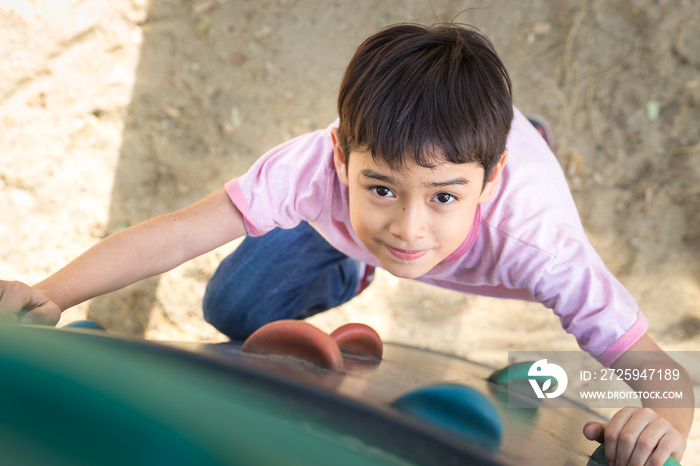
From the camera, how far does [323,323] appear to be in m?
1.73

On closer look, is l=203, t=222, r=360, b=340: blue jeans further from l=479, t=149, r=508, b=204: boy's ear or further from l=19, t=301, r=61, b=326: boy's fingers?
l=19, t=301, r=61, b=326: boy's fingers

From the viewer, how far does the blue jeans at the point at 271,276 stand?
1.29 meters

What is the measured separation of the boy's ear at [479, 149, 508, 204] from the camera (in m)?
0.89

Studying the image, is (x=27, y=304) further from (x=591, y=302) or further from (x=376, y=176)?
(x=591, y=302)

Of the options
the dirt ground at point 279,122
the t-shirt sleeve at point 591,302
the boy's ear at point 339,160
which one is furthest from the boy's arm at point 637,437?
the dirt ground at point 279,122

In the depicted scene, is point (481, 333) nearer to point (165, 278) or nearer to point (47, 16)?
point (165, 278)

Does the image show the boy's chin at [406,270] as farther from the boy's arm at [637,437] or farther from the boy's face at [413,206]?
the boy's arm at [637,437]

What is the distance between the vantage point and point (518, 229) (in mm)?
915

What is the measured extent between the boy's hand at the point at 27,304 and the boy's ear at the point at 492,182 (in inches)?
23.8

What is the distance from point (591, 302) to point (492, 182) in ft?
0.75

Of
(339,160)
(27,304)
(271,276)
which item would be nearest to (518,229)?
(339,160)

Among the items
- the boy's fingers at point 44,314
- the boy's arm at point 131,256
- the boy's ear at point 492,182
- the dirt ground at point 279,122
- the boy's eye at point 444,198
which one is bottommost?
the boy's fingers at point 44,314

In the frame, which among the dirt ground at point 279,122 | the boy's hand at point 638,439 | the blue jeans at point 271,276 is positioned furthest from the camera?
the dirt ground at point 279,122

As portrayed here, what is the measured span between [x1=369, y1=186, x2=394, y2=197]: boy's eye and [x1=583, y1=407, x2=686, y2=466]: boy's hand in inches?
15.1
